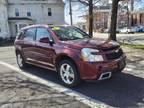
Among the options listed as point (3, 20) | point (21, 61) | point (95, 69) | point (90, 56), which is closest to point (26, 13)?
point (3, 20)

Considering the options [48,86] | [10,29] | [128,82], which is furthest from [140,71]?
[10,29]

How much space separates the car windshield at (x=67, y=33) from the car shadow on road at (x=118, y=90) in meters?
1.42

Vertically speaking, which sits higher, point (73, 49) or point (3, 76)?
point (73, 49)

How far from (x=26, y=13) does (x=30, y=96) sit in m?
33.7

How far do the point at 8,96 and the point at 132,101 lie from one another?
10.3 feet

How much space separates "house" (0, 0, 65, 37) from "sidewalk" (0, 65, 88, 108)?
97.9 ft

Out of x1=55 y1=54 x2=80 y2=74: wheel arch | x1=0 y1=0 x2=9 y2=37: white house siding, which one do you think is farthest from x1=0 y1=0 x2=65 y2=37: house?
x1=55 y1=54 x2=80 y2=74: wheel arch

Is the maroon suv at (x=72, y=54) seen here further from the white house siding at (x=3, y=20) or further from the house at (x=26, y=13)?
the house at (x=26, y=13)

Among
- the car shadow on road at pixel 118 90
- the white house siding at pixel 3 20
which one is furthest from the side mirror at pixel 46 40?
the white house siding at pixel 3 20

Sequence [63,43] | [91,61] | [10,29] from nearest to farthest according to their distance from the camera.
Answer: [91,61] → [63,43] → [10,29]

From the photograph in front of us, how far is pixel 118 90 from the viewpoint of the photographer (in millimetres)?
5746

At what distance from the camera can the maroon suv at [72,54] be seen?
18.4 ft

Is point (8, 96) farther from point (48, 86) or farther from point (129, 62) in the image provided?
point (129, 62)

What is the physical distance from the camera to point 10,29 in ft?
121
